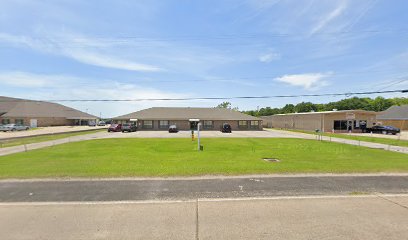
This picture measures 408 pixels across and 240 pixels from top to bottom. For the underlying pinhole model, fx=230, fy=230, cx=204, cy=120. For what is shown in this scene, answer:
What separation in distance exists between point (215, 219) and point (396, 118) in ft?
219

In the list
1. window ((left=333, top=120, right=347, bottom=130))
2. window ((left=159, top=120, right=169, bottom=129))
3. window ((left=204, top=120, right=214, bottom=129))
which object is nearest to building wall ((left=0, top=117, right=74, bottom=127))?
window ((left=159, top=120, right=169, bottom=129))

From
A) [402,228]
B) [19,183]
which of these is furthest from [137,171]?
[402,228]

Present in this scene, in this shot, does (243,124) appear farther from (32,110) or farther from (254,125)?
(32,110)

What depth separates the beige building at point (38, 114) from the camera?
62.0 meters

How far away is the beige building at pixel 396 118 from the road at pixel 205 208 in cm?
5810

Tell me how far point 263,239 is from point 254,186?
375cm

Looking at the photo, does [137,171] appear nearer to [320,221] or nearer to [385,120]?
[320,221]

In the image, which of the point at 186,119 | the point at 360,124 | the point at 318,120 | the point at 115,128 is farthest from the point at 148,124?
the point at 360,124

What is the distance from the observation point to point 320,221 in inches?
203

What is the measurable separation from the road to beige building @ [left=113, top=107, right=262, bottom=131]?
4465cm

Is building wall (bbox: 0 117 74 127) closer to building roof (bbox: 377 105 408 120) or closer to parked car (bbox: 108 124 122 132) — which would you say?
parked car (bbox: 108 124 122 132)

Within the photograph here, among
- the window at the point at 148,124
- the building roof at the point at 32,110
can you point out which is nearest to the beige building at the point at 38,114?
the building roof at the point at 32,110

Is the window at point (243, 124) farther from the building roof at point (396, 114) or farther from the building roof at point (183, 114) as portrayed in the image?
the building roof at point (396, 114)

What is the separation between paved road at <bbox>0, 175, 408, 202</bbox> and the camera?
7.07 meters
